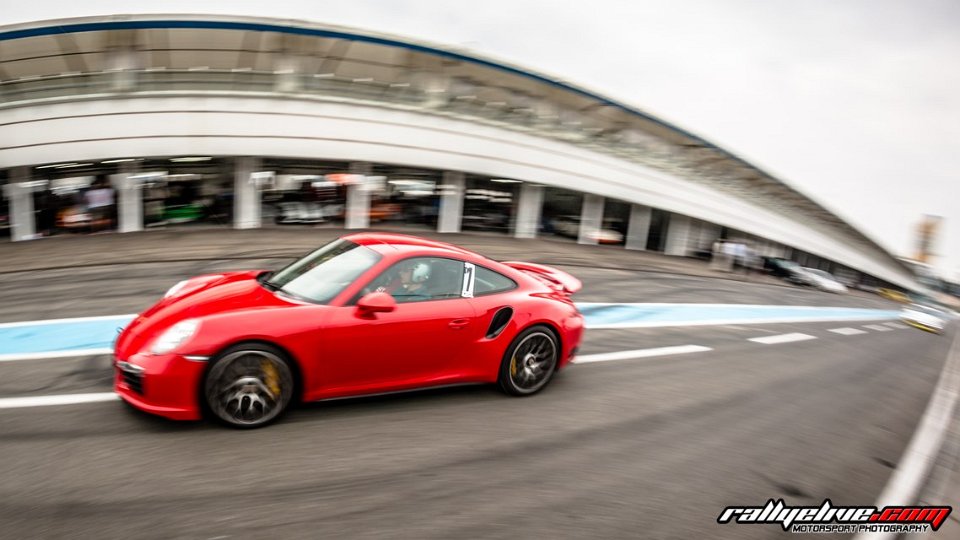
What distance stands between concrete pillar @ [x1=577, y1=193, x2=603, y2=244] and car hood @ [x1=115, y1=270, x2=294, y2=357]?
20.9 metres

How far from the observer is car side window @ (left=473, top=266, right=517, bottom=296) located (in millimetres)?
5188

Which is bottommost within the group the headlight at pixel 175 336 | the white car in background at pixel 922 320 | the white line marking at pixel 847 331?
the white car in background at pixel 922 320

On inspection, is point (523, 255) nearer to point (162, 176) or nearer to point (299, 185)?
point (299, 185)

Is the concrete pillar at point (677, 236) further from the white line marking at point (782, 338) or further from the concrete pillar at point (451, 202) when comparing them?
the white line marking at point (782, 338)

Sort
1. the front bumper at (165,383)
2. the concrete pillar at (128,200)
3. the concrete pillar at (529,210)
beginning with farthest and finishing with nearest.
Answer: the concrete pillar at (529,210) < the concrete pillar at (128,200) < the front bumper at (165,383)

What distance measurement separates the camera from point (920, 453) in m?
5.73

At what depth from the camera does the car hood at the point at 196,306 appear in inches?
162

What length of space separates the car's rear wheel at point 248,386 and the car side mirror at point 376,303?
640 millimetres

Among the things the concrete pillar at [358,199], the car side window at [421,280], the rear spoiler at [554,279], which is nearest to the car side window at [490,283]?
the car side window at [421,280]

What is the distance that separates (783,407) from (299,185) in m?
14.3

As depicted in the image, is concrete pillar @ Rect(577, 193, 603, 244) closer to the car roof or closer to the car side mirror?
the car roof

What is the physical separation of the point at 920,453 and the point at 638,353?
9.64ft

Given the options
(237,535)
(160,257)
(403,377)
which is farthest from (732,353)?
(160,257)

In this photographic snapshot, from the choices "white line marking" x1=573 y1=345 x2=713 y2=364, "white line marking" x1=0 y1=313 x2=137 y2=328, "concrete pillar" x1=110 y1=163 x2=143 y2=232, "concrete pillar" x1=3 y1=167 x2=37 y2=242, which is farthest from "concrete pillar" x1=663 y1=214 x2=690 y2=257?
"white line marking" x1=0 y1=313 x2=137 y2=328
